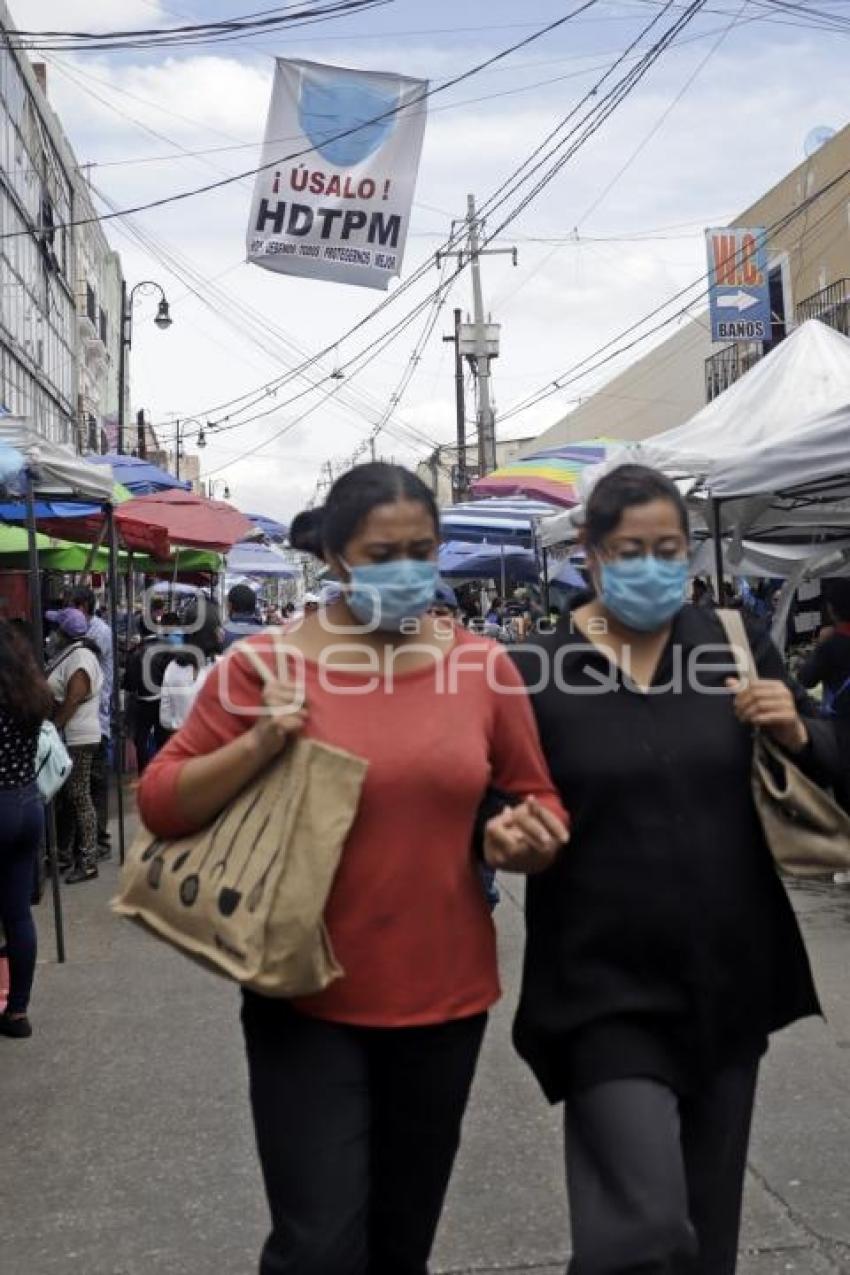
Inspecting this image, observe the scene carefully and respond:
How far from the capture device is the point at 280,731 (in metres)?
2.31

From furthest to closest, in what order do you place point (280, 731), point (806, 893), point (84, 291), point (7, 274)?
1. point (84, 291)
2. point (7, 274)
3. point (806, 893)
4. point (280, 731)

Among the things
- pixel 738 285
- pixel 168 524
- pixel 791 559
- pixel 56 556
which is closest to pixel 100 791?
pixel 168 524

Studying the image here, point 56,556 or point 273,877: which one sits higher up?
point 56,556

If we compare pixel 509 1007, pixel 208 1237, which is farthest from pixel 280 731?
pixel 509 1007

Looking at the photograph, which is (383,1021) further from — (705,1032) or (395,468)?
(395,468)

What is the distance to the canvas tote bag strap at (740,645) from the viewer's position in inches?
102

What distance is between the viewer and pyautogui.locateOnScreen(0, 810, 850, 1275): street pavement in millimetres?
3627

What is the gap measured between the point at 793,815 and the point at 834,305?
72.4ft

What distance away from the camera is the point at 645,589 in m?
2.60

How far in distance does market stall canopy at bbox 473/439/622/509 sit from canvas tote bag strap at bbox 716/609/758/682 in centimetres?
821

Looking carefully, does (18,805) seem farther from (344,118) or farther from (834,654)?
(344,118)

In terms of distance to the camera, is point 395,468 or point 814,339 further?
point 814,339

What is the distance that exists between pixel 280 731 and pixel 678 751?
738 millimetres

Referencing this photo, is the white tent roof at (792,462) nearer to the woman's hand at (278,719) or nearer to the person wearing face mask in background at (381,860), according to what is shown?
the person wearing face mask in background at (381,860)
